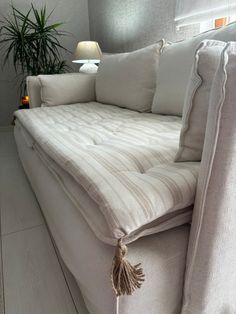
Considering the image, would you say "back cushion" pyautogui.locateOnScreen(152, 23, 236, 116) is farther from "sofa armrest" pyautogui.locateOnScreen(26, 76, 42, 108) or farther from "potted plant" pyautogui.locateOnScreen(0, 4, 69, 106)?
"potted plant" pyautogui.locateOnScreen(0, 4, 69, 106)

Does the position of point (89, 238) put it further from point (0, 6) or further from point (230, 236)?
point (0, 6)

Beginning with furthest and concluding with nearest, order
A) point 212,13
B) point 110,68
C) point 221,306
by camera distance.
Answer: point 110,68 < point 212,13 < point 221,306

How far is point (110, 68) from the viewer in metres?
1.70

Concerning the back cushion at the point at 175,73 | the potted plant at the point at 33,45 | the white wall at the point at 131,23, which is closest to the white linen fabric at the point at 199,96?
the back cushion at the point at 175,73

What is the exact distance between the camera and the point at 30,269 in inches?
34.8

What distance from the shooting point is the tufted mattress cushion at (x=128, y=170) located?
0.43 meters

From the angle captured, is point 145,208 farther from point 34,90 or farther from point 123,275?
point 34,90

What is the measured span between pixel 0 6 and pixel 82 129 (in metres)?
2.66

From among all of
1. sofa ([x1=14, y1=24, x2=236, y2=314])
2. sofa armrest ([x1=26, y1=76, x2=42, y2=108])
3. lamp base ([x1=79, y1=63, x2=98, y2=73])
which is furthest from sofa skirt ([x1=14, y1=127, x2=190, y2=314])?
lamp base ([x1=79, y1=63, x2=98, y2=73])

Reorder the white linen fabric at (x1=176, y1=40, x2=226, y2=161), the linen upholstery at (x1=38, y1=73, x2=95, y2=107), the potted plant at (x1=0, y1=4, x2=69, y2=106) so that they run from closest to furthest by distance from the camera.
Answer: the white linen fabric at (x1=176, y1=40, x2=226, y2=161) < the linen upholstery at (x1=38, y1=73, x2=95, y2=107) < the potted plant at (x1=0, y1=4, x2=69, y2=106)

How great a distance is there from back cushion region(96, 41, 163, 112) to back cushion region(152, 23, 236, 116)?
0.45 ft

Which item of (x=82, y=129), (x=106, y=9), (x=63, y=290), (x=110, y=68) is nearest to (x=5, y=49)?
(x=106, y=9)

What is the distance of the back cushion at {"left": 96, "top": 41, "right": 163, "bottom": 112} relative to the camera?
1.40 metres

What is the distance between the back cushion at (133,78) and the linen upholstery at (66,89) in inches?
11.4
